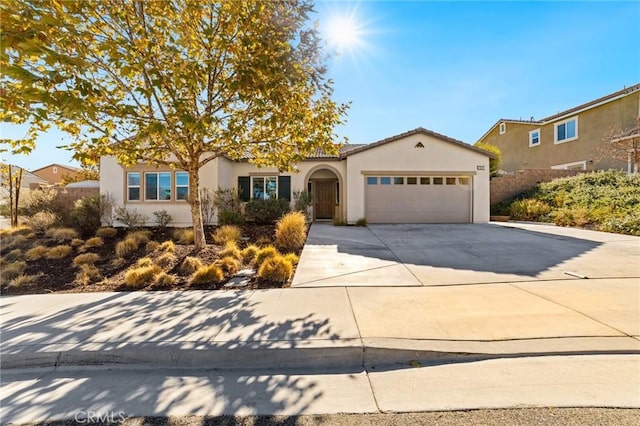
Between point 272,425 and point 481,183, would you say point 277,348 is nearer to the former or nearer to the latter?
point 272,425

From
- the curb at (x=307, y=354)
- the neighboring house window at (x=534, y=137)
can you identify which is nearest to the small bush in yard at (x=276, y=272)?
the curb at (x=307, y=354)

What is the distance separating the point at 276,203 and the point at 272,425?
11629 millimetres

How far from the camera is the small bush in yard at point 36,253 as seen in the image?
25.3 feet

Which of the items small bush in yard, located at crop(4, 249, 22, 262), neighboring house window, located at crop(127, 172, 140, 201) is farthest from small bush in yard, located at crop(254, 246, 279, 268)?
neighboring house window, located at crop(127, 172, 140, 201)

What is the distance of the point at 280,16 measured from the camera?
5980mm

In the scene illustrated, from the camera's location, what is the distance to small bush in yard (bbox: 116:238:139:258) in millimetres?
8165

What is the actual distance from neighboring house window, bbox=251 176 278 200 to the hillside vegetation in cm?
1339

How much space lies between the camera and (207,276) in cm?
598

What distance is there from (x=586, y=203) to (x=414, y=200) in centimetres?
830

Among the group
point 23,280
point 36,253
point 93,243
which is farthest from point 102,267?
point 93,243

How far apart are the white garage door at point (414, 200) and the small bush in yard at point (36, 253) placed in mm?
12235

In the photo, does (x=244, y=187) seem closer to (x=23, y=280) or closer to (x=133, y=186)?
(x=133, y=186)

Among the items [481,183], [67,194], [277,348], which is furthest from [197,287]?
[481,183]

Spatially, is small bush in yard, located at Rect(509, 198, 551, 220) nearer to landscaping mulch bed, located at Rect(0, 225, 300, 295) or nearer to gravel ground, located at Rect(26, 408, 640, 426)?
landscaping mulch bed, located at Rect(0, 225, 300, 295)
